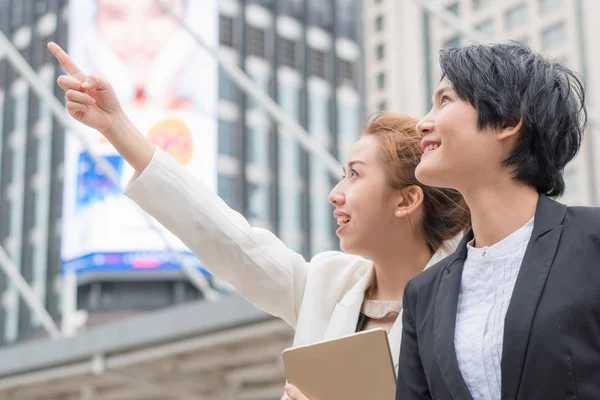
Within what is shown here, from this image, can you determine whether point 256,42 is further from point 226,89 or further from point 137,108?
point 137,108

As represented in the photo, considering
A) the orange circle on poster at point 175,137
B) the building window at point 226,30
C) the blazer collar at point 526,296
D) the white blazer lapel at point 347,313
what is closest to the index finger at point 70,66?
the white blazer lapel at point 347,313

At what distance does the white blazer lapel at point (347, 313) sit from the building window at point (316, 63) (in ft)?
117

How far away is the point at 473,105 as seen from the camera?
1759 millimetres

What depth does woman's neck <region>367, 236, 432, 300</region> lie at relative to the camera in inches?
94.9

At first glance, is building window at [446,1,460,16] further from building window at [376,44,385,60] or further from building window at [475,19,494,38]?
building window at [376,44,385,60]

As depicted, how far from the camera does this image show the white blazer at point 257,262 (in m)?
2.27

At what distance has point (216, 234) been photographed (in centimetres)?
231

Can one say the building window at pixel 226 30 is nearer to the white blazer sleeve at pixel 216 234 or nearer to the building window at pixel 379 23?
the building window at pixel 379 23

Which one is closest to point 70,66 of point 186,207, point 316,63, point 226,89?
point 186,207

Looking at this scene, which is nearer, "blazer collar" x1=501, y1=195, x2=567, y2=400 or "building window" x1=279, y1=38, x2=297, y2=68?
"blazer collar" x1=501, y1=195, x2=567, y2=400

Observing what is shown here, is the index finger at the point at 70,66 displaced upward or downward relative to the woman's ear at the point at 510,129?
upward

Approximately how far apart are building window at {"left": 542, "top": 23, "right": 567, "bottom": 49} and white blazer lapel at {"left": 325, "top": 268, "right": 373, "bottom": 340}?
3149 centimetres

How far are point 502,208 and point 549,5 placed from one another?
3335 cm

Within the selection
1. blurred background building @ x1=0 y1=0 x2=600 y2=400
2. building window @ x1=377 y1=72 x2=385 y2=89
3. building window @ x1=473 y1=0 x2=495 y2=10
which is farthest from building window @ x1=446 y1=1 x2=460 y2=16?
building window @ x1=377 y1=72 x2=385 y2=89
